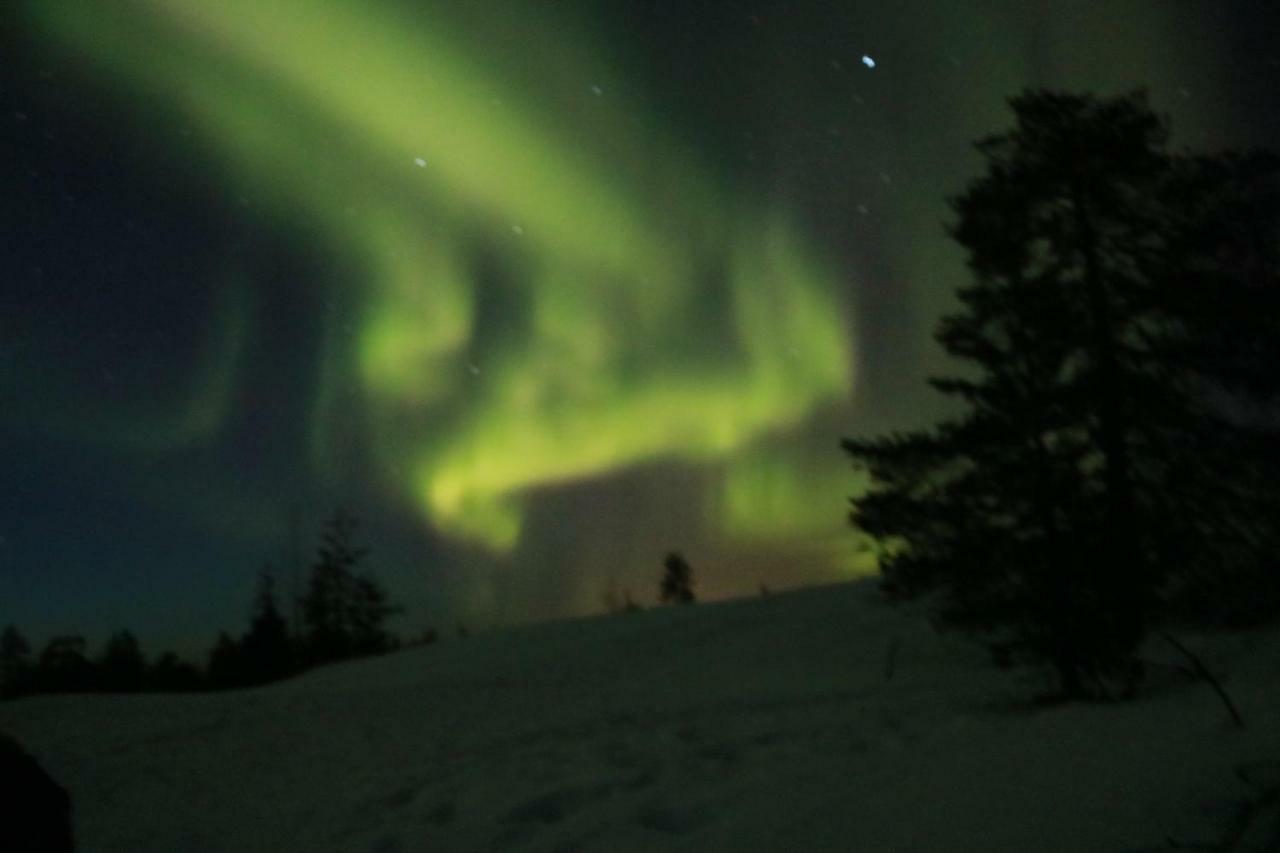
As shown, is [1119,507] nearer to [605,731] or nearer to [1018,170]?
[1018,170]

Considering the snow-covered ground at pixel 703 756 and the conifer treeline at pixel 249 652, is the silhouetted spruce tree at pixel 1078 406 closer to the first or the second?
the snow-covered ground at pixel 703 756

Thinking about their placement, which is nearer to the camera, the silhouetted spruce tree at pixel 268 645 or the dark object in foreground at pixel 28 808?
the dark object in foreground at pixel 28 808

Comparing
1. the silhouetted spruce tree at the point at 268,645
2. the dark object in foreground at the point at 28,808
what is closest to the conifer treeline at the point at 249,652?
the silhouetted spruce tree at the point at 268,645

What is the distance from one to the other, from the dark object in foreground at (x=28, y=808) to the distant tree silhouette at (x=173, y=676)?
2350 centimetres

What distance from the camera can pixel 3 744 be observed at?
541 cm

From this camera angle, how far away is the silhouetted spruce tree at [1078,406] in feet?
29.7

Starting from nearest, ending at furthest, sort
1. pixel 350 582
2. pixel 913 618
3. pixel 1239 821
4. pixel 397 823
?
1. pixel 1239 821
2. pixel 397 823
3. pixel 913 618
4. pixel 350 582

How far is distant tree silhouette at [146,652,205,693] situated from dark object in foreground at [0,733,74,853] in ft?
77.1

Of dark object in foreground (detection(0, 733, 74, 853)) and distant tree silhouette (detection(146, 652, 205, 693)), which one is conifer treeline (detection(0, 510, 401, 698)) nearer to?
distant tree silhouette (detection(146, 652, 205, 693))

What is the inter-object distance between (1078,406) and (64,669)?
35436mm

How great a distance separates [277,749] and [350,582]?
51.3 metres

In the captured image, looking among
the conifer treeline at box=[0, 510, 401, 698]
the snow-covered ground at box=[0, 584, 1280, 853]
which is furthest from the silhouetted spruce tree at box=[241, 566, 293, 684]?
the snow-covered ground at box=[0, 584, 1280, 853]

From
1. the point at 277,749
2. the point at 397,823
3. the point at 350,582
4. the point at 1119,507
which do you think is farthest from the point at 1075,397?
the point at 350,582

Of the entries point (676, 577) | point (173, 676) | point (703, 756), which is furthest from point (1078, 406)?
point (676, 577)
